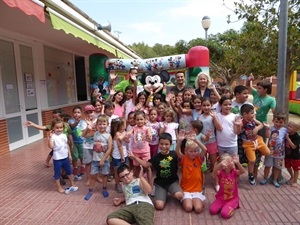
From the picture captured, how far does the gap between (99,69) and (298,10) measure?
17.6ft

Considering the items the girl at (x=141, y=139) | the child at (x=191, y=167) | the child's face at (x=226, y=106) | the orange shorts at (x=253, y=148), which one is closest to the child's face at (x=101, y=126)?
the girl at (x=141, y=139)

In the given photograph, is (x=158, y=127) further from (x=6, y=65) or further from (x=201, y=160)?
(x=6, y=65)

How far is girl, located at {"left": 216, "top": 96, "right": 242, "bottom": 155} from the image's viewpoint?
11.4ft

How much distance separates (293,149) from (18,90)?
19.5ft

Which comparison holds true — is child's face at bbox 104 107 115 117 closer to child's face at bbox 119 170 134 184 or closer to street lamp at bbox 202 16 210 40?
child's face at bbox 119 170 134 184

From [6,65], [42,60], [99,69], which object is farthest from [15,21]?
[99,69]

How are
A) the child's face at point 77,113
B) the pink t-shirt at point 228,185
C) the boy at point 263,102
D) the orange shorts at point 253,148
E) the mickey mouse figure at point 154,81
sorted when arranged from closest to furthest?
the pink t-shirt at point 228,185
the orange shorts at point 253,148
the child's face at point 77,113
the boy at point 263,102
the mickey mouse figure at point 154,81

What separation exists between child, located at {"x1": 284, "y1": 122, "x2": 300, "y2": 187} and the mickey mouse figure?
102 inches

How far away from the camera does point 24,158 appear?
5.23 metres

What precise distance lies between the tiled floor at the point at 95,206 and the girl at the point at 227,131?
2.02 ft

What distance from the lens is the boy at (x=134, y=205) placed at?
8.60 feet

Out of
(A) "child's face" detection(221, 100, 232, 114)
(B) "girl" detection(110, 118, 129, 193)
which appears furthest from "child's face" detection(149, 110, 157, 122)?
(A) "child's face" detection(221, 100, 232, 114)

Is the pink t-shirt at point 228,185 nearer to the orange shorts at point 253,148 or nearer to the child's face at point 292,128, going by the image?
the orange shorts at point 253,148

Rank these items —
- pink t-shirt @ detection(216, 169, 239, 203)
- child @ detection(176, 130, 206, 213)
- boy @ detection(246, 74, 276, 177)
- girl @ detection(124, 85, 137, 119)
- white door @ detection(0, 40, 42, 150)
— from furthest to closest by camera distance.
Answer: white door @ detection(0, 40, 42, 150), girl @ detection(124, 85, 137, 119), boy @ detection(246, 74, 276, 177), child @ detection(176, 130, 206, 213), pink t-shirt @ detection(216, 169, 239, 203)
